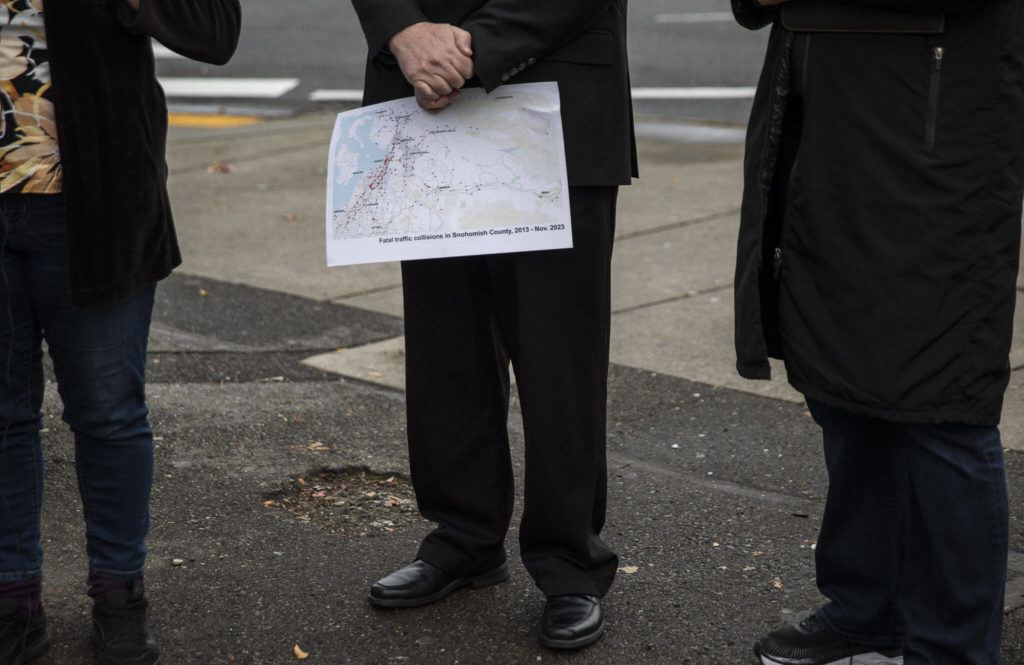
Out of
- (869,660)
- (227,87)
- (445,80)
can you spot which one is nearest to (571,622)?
(869,660)

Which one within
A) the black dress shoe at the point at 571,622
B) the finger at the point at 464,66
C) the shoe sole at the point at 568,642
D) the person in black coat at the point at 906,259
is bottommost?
the shoe sole at the point at 568,642

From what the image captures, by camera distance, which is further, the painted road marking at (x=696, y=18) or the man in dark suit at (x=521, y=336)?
the painted road marking at (x=696, y=18)

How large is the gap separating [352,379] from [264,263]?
1732 mm

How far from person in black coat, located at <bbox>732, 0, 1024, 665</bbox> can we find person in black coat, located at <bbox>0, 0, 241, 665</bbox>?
3.95 ft

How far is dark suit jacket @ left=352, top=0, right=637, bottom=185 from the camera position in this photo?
2.54m

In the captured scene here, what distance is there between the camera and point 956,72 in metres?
2.15

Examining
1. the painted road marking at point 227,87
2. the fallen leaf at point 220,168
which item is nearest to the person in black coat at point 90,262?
the fallen leaf at point 220,168

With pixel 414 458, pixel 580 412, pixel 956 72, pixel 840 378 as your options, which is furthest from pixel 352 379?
pixel 956 72

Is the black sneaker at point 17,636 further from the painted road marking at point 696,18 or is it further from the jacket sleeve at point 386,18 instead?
the painted road marking at point 696,18

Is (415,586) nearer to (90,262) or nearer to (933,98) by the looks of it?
(90,262)

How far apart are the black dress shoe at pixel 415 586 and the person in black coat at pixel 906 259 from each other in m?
0.96

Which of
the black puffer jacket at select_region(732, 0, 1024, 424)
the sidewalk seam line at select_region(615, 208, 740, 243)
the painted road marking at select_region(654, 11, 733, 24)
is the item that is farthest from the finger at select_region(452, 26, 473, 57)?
the painted road marking at select_region(654, 11, 733, 24)

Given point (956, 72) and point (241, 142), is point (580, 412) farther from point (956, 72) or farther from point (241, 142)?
point (241, 142)

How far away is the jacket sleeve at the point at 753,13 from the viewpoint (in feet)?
8.07
